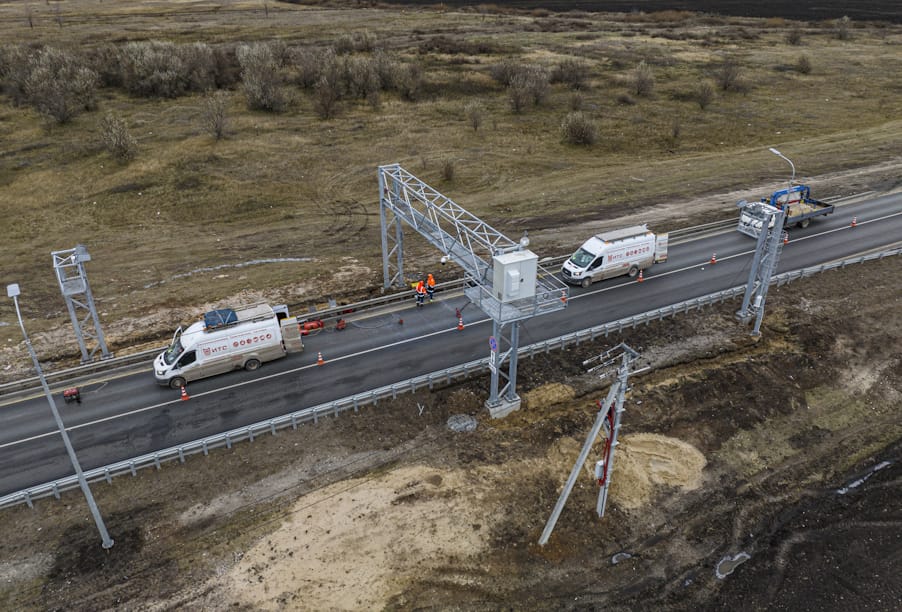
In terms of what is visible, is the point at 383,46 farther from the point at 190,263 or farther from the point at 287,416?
the point at 287,416

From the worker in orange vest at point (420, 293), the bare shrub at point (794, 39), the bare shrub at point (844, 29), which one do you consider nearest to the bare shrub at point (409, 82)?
the worker in orange vest at point (420, 293)

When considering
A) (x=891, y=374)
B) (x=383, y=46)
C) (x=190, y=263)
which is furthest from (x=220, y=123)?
(x=891, y=374)

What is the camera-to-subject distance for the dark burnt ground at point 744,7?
13775cm

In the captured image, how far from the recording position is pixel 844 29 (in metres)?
115

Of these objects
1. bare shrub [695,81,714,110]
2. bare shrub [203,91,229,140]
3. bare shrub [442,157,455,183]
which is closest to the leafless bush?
bare shrub [695,81,714,110]

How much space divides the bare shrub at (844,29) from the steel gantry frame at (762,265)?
352 feet

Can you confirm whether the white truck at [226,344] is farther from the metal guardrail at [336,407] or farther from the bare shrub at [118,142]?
the bare shrub at [118,142]

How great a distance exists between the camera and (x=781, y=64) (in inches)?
3627

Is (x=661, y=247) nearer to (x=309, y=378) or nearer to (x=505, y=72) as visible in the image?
(x=309, y=378)

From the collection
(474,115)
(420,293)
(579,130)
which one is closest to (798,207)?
(579,130)

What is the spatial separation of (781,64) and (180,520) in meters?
104

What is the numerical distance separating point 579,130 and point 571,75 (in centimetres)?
2098

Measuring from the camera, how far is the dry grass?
42344mm

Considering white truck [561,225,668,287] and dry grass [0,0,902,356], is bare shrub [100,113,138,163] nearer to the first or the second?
dry grass [0,0,902,356]
